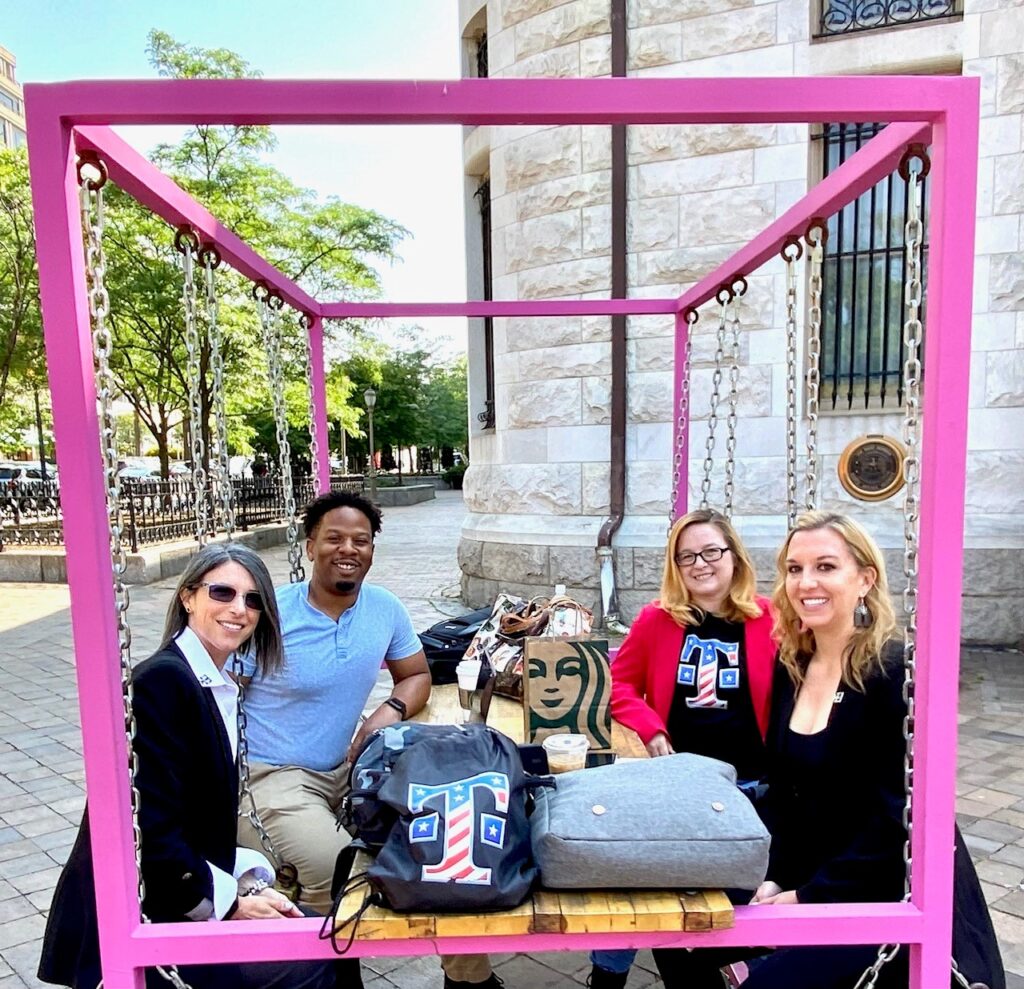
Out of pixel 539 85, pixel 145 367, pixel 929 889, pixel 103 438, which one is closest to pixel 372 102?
pixel 539 85

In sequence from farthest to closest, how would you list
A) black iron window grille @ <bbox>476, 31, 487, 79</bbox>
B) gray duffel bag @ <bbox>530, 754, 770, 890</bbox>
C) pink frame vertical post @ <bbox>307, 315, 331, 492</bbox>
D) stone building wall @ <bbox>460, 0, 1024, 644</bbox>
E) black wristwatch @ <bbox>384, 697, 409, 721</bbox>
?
black iron window grille @ <bbox>476, 31, 487, 79</bbox> < stone building wall @ <bbox>460, 0, 1024, 644</bbox> < pink frame vertical post @ <bbox>307, 315, 331, 492</bbox> < black wristwatch @ <bbox>384, 697, 409, 721</bbox> < gray duffel bag @ <bbox>530, 754, 770, 890</bbox>

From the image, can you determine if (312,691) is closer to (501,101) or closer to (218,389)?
(218,389)

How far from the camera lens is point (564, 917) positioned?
1.53 meters

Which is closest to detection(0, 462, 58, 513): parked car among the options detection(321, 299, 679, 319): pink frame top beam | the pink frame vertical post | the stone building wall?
the stone building wall

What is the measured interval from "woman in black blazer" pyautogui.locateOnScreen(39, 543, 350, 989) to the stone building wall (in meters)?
4.99

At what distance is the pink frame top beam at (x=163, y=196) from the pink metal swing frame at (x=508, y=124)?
12 mm

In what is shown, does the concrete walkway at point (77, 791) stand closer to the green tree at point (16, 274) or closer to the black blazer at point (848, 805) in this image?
the black blazer at point (848, 805)

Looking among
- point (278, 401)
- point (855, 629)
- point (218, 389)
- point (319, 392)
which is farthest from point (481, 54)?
point (855, 629)

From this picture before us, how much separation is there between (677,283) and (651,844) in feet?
19.3

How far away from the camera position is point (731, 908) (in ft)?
5.11

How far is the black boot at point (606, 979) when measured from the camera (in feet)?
8.20

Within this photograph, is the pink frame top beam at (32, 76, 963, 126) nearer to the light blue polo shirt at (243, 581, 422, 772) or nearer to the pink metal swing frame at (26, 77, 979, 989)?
the pink metal swing frame at (26, 77, 979, 989)

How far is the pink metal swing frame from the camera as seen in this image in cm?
146

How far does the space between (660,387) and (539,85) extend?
5.54 meters
